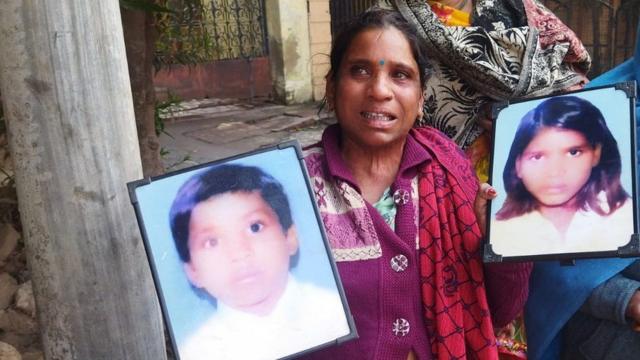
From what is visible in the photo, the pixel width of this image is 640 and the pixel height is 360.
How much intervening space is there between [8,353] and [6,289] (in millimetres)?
612

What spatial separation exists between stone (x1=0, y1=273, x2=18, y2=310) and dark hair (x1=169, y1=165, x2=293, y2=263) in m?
2.38

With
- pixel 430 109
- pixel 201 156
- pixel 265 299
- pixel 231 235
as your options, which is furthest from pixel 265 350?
pixel 201 156

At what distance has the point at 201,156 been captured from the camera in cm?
653

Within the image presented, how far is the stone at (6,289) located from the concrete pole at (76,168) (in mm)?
1700

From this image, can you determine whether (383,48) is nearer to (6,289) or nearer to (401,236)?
(401,236)

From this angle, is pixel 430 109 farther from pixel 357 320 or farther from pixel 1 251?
pixel 1 251

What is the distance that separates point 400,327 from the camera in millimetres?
1476

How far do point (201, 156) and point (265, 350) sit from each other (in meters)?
5.43

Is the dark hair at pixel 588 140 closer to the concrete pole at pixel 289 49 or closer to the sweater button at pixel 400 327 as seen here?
the sweater button at pixel 400 327

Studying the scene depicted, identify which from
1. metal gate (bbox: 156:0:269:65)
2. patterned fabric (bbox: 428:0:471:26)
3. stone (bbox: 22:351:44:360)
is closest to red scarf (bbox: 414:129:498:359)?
patterned fabric (bbox: 428:0:471:26)

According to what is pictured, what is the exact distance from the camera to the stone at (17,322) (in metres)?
3.11

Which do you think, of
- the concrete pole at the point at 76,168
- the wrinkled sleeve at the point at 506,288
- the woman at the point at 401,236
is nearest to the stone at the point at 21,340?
the concrete pole at the point at 76,168

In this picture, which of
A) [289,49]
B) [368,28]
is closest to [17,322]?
[368,28]

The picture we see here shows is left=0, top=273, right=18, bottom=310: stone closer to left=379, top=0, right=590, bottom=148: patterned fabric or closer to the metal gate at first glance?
left=379, top=0, right=590, bottom=148: patterned fabric
